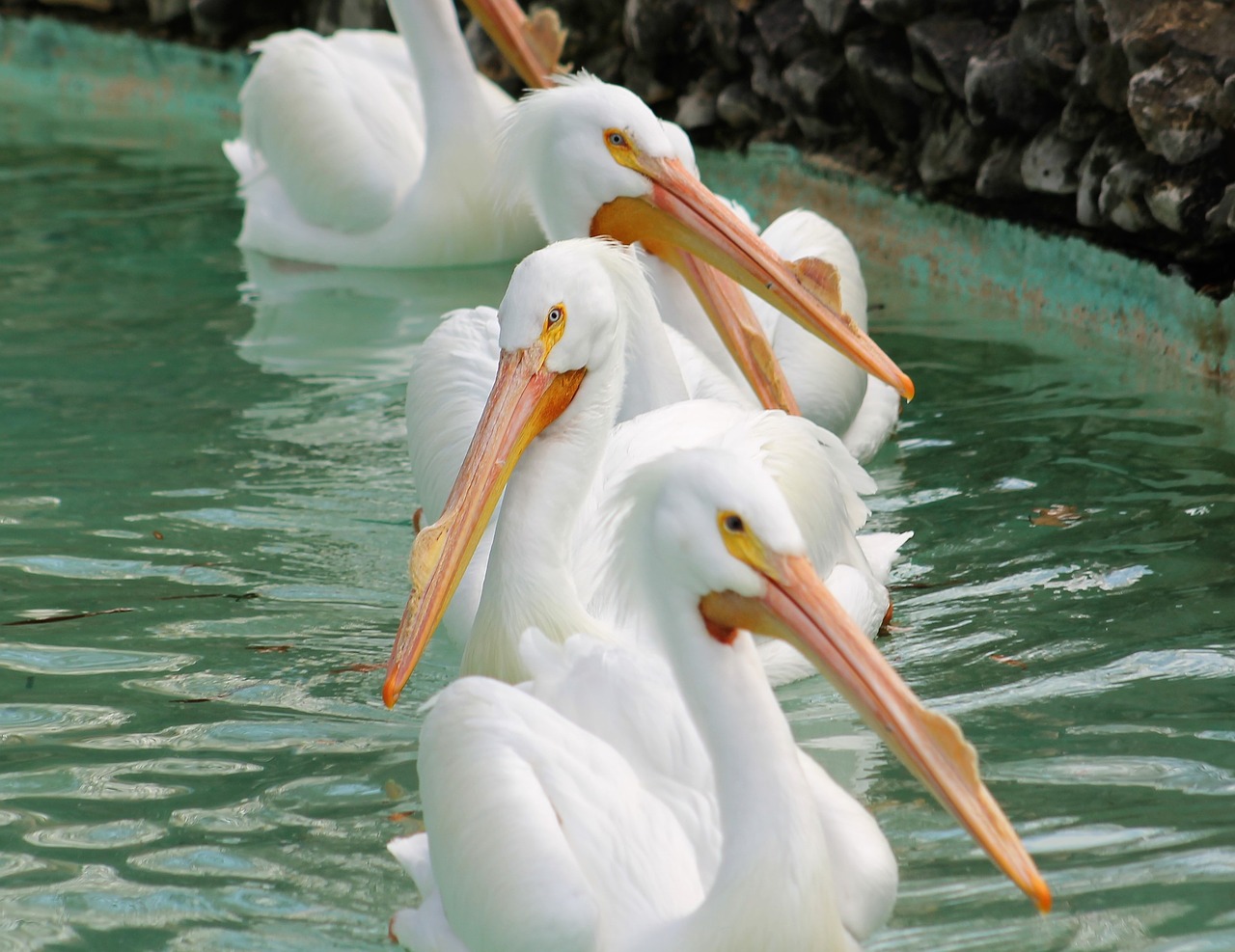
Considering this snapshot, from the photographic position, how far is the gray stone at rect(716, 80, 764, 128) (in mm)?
6289

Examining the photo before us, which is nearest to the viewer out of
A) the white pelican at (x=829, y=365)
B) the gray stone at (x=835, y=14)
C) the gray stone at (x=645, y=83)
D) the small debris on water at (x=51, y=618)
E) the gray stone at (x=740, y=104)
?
the small debris on water at (x=51, y=618)

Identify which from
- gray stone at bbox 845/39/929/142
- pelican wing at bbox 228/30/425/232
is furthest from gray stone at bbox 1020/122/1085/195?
pelican wing at bbox 228/30/425/232

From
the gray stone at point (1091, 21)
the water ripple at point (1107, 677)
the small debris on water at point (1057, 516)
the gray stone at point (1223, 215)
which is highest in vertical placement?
the gray stone at point (1091, 21)

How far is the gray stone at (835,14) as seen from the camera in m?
5.52

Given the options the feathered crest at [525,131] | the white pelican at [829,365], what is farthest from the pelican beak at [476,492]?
the white pelican at [829,365]

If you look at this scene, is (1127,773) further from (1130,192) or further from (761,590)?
(1130,192)

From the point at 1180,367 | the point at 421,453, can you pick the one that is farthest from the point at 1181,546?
the point at 421,453

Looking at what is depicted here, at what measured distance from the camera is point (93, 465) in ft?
13.5

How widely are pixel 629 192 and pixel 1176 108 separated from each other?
154cm

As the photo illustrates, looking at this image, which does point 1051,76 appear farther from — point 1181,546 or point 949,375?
point 1181,546

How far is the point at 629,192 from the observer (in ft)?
11.6

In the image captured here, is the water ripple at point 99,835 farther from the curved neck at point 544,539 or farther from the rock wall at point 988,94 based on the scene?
the rock wall at point 988,94

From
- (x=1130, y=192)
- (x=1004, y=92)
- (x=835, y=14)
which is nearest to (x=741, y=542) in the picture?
(x=1130, y=192)

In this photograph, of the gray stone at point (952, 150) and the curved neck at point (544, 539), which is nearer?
the curved neck at point (544, 539)
